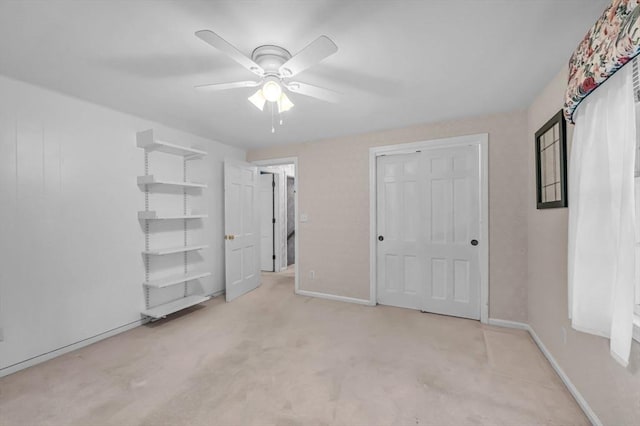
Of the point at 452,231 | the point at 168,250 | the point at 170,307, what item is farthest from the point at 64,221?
the point at 452,231

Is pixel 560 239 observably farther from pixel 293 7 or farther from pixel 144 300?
pixel 144 300

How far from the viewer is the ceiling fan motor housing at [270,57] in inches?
67.1

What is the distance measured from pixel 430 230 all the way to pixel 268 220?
354 cm

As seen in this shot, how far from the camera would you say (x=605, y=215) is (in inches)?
51.8

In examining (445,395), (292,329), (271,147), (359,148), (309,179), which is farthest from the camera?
(271,147)

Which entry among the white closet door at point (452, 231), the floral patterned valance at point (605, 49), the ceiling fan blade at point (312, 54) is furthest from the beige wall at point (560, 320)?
the ceiling fan blade at point (312, 54)

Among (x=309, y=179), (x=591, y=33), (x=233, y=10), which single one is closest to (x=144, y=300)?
(x=309, y=179)

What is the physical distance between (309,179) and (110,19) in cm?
283

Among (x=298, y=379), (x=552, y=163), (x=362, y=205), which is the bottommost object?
(x=298, y=379)

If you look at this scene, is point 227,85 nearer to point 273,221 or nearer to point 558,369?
point 558,369

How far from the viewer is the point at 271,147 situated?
14.5 feet

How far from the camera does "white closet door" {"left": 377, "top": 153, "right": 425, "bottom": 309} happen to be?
3.43 m

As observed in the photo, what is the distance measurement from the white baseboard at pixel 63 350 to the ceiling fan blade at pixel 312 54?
3.02 meters

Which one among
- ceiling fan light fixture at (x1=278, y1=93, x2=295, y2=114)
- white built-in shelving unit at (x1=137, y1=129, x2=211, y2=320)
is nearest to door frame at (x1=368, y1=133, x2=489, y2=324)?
ceiling fan light fixture at (x1=278, y1=93, x2=295, y2=114)
